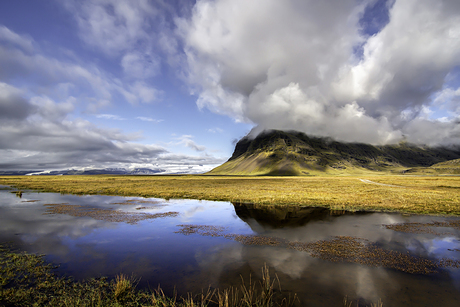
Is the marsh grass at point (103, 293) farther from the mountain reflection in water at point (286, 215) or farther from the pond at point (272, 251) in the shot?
the mountain reflection in water at point (286, 215)

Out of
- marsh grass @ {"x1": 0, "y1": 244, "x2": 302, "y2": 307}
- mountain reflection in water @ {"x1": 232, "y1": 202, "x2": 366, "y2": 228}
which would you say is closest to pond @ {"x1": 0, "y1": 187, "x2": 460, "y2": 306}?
mountain reflection in water @ {"x1": 232, "y1": 202, "x2": 366, "y2": 228}

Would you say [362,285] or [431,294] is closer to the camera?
[431,294]

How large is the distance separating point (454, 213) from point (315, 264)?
2994cm

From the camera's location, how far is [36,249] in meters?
15.1

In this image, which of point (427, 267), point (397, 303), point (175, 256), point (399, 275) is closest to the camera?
point (397, 303)

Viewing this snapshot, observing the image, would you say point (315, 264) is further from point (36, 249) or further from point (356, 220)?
point (36, 249)

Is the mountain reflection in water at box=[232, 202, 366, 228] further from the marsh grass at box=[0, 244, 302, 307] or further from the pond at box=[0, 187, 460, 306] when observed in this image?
the marsh grass at box=[0, 244, 302, 307]

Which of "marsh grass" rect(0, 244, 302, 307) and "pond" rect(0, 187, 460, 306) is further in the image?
"pond" rect(0, 187, 460, 306)

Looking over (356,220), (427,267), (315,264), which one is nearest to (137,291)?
(315,264)

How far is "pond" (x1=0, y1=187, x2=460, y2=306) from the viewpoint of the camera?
10.4 metres

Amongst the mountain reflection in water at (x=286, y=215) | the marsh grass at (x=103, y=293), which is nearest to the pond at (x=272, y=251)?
the mountain reflection in water at (x=286, y=215)

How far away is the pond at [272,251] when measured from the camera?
34.0 feet

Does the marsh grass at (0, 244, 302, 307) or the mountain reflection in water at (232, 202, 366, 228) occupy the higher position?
the marsh grass at (0, 244, 302, 307)

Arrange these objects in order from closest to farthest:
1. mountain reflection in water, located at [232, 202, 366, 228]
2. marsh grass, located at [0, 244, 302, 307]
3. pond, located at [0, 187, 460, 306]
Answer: marsh grass, located at [0, 244, 302, 307] → pond, located at [0, 187, 460, 306] → mountain reflection in water, located at [232, 202, 366, 228]
